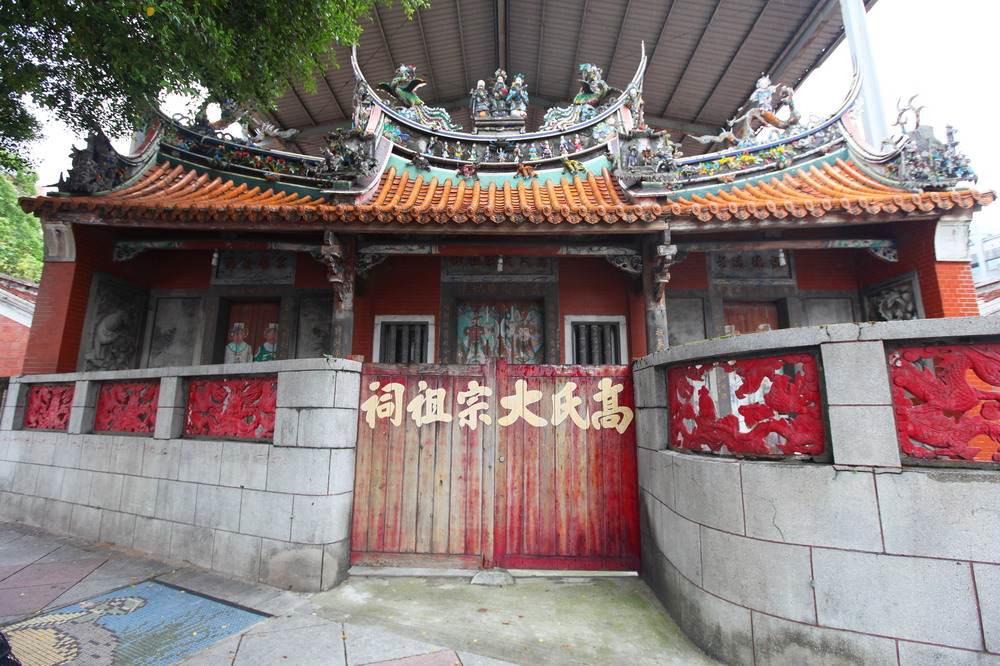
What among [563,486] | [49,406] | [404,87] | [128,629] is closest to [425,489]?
[563,486]

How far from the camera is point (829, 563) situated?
2.56 meters

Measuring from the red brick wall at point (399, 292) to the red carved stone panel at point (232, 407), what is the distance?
3.02m

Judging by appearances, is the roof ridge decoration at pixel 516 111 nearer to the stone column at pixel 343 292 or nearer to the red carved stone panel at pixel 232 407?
the stone column at pixel 343 292

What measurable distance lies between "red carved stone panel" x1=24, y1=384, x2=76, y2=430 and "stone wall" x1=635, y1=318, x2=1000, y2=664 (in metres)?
7.30

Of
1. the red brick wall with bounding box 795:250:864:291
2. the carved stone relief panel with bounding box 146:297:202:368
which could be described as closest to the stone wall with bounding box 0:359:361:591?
the carved stone relief panel with bounding box 146:297:202:368

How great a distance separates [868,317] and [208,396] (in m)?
9.08

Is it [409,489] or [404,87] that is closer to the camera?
[409,489]

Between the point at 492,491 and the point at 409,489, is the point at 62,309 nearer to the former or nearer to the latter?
the point at 409,489

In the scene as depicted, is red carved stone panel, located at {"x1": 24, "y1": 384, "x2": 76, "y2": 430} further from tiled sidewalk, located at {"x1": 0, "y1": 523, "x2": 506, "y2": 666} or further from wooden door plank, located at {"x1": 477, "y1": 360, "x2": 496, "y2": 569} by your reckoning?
wooden door plank, located at {"x1": 477, "y1": 360, "x2": 496, "y2": 569}

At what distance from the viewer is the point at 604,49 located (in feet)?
39.4

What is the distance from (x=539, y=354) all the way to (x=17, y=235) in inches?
889

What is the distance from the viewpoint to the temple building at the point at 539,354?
2.63 metres

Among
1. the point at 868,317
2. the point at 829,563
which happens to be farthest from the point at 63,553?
the point at 868,317

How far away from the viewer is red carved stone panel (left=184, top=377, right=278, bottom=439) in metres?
4.26
